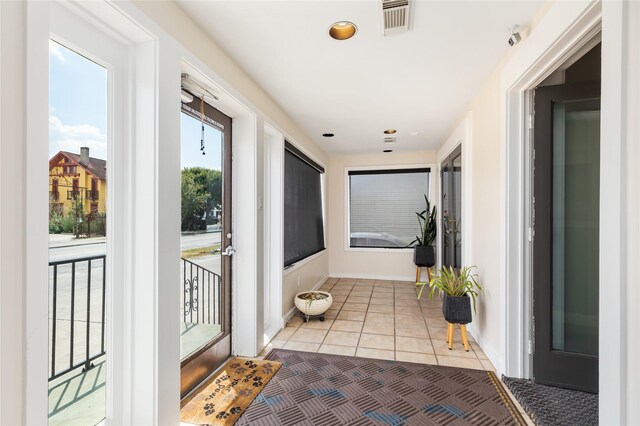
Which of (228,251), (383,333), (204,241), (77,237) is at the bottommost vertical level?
(383,333)

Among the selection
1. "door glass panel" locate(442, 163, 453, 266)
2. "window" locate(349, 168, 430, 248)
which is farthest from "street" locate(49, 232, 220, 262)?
"window" locate(349, 168, 430, 248)

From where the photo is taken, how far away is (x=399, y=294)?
14.6ft

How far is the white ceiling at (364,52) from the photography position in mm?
1594

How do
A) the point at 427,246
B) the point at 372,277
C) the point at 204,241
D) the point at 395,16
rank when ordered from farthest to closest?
the point at 372,277 < the point at 427,246 < the point at 204,241 < the point at 395,16

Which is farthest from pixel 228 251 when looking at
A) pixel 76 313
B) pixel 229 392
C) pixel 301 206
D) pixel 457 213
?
pixel 457 213

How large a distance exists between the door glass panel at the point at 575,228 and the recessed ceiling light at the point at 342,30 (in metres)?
1.47

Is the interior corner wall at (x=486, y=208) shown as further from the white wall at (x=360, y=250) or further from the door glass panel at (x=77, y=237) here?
the door glass panel at (x=77, y=237)

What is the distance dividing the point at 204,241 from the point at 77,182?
100 centimetres

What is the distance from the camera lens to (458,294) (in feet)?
8.69

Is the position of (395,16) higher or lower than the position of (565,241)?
higher

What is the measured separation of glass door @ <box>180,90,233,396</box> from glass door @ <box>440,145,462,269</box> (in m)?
2.70

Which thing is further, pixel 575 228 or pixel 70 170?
pixel 575 228
